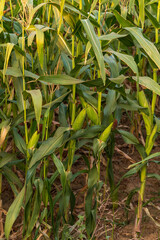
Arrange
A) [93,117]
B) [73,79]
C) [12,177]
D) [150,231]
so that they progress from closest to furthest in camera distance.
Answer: [73,79], [93,117], [12,177], [150,231]

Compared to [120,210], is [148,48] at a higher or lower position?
higher

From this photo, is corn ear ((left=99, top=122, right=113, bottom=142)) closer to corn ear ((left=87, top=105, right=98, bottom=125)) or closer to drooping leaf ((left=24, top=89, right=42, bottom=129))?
corn ear ((left=87, top=105, right=98, bottom=125))

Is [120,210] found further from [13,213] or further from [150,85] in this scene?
[150,85]

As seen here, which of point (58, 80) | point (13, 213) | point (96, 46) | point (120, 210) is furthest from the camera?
point (120, 210)

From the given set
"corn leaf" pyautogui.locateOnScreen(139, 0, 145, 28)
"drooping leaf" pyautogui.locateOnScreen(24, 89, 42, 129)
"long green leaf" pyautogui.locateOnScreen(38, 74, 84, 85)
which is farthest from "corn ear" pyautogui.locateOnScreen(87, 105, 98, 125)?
"corn leaf" pyautogui.locateOnScreen(139, 0, 145, 28)

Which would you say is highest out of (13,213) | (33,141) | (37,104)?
(37,104)

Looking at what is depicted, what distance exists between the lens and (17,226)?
72.7 inches

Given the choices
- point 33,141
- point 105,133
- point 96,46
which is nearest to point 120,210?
point 105,133

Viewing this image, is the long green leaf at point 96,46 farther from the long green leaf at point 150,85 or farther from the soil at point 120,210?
the soil at point 120,210

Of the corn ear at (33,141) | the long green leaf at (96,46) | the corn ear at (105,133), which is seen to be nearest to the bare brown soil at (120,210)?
the corn ear at (105,133)

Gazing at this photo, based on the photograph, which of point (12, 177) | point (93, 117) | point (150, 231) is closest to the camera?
point (93, 117)

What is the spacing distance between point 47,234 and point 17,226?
212mm

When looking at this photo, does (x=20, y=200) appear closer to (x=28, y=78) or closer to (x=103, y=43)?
(x=28, y=78)

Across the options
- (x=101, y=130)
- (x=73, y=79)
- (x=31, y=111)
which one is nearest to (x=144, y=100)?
(x=101, y=130)
